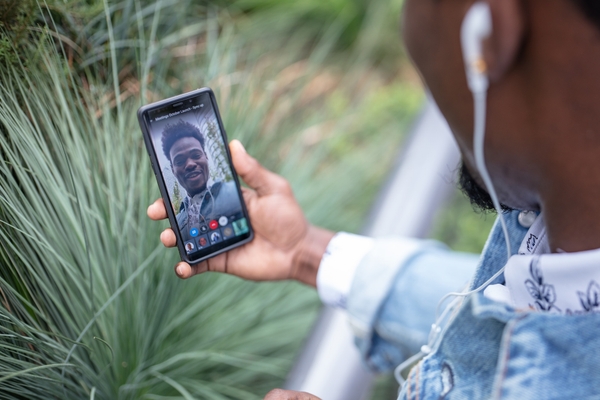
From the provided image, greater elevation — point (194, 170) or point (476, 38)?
point (476, 38)

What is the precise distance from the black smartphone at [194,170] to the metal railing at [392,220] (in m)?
0.39

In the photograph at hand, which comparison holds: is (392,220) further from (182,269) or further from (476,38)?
(476,38)

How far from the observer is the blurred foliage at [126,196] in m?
0.56

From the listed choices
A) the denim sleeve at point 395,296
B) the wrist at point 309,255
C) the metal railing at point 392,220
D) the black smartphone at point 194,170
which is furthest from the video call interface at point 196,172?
the metal railing at point 392,220

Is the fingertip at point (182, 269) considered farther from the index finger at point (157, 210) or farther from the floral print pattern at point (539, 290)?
the floral print pattern at point (539, 290)

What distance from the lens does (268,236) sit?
83 cm

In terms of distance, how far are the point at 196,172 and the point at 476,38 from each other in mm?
364

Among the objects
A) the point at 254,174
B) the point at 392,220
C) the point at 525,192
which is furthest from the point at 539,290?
the point at 392,220

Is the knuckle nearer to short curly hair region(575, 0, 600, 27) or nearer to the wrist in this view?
the wrist

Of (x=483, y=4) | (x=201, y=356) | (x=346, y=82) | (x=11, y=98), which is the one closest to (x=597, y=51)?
(x=483, y=4)

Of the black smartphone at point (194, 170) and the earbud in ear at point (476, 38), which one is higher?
the earbud in ear at point (476, 38)

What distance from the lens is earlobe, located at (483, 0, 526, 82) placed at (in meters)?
0.43

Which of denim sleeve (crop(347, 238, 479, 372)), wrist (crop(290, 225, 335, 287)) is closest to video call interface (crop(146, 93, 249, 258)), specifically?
wrist (crop(290, 225, 335, 287))

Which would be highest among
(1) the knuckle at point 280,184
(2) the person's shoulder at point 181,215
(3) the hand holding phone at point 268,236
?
(2) the person's shoulder at point 181,215
